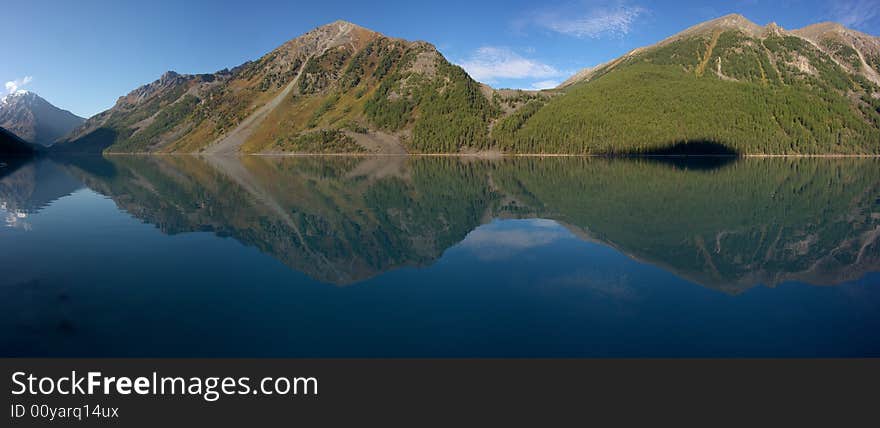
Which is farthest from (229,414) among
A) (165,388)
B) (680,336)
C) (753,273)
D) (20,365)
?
(753,273)

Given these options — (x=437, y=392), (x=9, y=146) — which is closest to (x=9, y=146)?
(x=9, y=146)

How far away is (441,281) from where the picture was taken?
62.9 feet

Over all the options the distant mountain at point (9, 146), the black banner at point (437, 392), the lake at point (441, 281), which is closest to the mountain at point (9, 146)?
the distant mountain at point (9, 146)

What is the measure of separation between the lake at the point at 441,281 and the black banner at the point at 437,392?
2.62 ft

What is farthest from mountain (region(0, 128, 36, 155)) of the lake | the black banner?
the black banner

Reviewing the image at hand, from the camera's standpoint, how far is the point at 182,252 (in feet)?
78.5

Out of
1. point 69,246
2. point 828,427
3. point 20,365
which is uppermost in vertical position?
point 69,246

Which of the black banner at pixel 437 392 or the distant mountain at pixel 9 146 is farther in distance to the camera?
the distant mountain at pixel 9 146

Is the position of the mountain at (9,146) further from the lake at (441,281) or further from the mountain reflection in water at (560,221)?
the lake at (441,281)

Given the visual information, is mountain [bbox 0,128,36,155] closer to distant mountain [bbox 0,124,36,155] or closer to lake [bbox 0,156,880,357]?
distant mountain [bbox 0,124,36,155]

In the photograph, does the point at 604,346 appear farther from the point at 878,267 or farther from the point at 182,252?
the point at 182,252

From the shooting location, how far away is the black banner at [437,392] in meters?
9.41

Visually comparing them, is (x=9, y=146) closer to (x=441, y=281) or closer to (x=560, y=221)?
(x=560, y=221)

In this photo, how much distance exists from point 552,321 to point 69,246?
2674 cm
